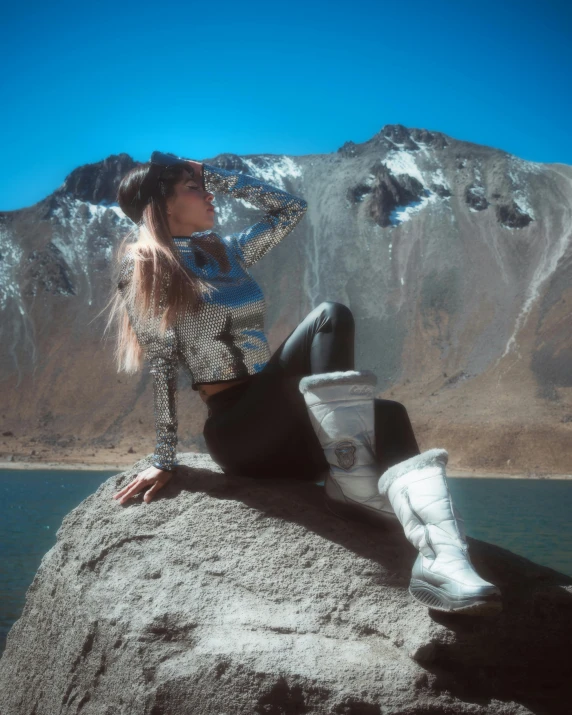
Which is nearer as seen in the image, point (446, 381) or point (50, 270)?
point (446, 381)

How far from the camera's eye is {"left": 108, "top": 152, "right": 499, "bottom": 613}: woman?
3.28 m

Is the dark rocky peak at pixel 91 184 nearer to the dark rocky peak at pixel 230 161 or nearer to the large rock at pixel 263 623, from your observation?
the dark rocky peak at pixel 230 161

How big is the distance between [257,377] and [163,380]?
0.69 metres

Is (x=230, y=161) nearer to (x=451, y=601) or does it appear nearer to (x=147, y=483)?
(x=147, y=483)

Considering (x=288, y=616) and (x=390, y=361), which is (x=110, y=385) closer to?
(x=390, y=361)

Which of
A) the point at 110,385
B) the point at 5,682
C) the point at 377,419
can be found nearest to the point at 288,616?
the point at 377,419

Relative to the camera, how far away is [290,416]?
13.4 ft

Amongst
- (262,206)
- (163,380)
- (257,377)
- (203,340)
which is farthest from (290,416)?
(262,206)

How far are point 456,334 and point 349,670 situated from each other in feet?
263

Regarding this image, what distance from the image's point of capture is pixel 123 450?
70.1 meters

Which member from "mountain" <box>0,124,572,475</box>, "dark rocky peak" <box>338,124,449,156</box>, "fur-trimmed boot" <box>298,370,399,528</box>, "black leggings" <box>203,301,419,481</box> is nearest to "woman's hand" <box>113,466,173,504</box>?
"black leggings" <box>203,301,419,481</box>

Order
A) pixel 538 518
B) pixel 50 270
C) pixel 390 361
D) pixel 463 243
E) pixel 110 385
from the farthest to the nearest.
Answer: pixel 50 270 < pixel 463 243 < pixel 110 385 < pixel 390 361 < pixel 538 518

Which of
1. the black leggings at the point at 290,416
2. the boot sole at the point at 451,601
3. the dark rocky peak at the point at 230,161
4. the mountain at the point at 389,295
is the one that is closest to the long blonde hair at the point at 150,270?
the black leggings at the point at 290,416

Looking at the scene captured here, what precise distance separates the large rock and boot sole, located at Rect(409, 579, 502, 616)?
23 cm
